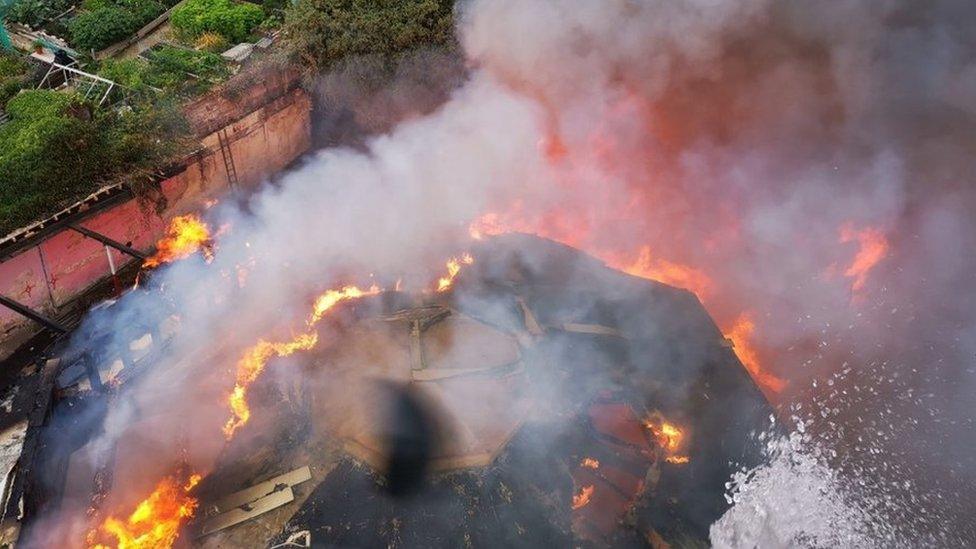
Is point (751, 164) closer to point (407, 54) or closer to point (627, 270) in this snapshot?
point (627, 270)

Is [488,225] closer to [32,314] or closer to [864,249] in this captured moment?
[32,314]

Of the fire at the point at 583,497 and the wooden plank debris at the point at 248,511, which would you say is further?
the fire at the point at 583,497

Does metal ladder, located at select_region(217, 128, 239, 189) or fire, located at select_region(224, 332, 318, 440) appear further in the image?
metal ladder, located at select_region(217, 128, 239, 189)

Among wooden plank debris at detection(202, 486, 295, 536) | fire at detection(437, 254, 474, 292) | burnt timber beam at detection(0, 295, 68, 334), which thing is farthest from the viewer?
fire at detection(437, 254, 474, 292)

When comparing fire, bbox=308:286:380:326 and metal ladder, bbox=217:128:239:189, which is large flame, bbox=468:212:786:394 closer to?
fire, bbox=308:286:380:326

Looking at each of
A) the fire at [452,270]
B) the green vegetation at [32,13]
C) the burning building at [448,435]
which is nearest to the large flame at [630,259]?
the fire at [452,270]

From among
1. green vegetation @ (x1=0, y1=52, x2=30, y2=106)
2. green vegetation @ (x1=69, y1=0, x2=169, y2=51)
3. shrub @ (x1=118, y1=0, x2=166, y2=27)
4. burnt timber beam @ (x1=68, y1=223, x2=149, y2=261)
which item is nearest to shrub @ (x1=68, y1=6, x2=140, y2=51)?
green vegetation @ (x1=69, y1=0, x2=169, y2=51)

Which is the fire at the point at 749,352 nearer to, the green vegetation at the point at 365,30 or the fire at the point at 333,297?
the fire at the point at 333,297

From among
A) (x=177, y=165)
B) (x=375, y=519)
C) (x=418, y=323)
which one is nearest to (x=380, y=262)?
(x=418, y=323)
